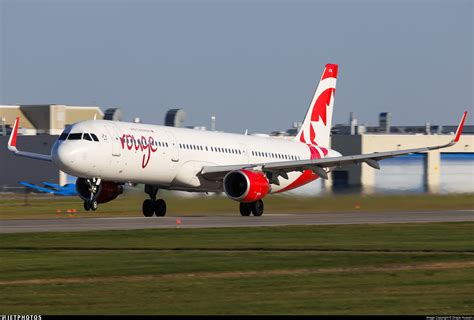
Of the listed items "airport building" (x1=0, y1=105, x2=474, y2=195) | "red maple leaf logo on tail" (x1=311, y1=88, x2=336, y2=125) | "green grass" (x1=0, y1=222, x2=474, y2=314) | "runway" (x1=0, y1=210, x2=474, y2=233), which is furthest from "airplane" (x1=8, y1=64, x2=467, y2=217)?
"airport building" (x1=0, y1=105, x2=474, y2=195)

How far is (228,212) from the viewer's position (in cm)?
5122

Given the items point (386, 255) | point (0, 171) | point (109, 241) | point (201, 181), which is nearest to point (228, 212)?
point (201, 181)

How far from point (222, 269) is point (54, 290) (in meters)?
4.79

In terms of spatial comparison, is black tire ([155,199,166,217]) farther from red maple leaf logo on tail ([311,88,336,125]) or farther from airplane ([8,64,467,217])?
red maple leaf logo on tail ([311,88,336,125])

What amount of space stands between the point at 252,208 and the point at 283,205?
751 centimetres

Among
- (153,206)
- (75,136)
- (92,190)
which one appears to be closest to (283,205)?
(153,206)

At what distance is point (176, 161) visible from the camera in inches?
1785

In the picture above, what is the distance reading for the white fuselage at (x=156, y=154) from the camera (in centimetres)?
4119

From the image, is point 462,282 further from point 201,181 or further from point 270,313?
point 201,181

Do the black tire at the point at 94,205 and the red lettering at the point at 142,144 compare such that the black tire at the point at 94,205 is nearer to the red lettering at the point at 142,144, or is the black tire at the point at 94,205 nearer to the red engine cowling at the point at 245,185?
the red lettering at the point at 142,144

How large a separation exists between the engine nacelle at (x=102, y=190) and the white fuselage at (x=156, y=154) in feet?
6.34

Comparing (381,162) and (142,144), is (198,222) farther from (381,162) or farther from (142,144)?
(381,162)

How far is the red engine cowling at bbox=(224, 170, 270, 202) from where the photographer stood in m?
44.6

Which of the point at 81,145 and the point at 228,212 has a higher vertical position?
the point at 81,145
